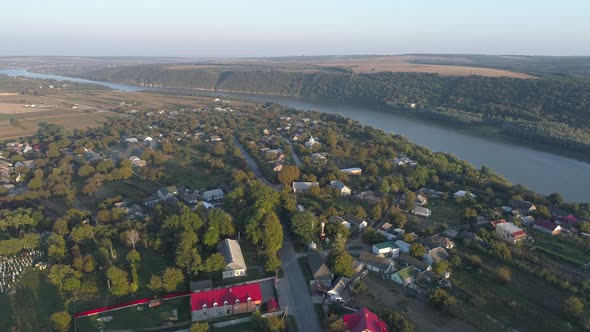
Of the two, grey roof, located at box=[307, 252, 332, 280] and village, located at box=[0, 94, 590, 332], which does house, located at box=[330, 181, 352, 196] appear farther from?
grey roof, located at box=[307, 252, 332, 280]

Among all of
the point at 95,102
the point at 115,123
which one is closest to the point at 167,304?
the point at 115,123

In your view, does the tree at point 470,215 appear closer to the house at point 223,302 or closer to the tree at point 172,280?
the house at point 223,302

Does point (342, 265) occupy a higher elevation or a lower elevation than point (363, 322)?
higher

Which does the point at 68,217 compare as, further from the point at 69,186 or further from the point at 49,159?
the point at 49,159

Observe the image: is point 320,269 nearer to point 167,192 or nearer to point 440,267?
point 440,267

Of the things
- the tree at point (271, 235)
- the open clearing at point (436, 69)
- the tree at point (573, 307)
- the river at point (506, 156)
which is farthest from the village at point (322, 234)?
the open clearing at point (436, 69)

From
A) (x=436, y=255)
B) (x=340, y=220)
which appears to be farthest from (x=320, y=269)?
(x=436, y=255)
